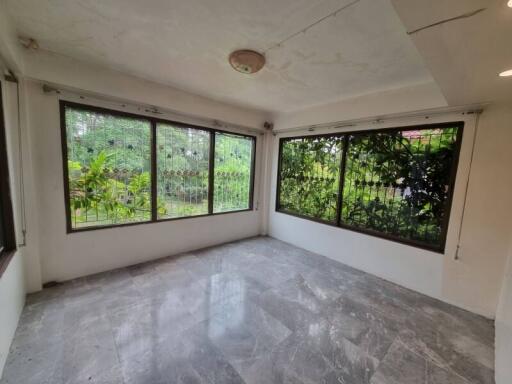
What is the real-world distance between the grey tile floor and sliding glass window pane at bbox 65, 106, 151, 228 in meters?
0.78

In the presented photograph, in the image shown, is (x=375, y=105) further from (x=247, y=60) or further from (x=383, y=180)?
(x=247, y=60)

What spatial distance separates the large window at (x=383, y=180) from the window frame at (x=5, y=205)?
3627 millimetres

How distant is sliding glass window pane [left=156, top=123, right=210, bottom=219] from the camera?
3.16m

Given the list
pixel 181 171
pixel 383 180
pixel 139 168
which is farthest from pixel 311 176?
pixel 139 168

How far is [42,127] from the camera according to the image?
2260 mm

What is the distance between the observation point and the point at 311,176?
12.6ft

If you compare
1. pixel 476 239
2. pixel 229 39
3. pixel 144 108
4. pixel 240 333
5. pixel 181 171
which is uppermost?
pixel 229 39

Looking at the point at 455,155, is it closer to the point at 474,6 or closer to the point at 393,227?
the point at 393,227

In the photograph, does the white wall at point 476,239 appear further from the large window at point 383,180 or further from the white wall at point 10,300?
the white wall at point 10,300

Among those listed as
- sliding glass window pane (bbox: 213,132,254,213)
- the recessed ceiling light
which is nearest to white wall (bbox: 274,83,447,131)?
the recessed ceiling light

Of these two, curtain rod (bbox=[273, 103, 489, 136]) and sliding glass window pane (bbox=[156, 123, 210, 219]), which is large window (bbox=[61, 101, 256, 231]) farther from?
curtain rod (bbox=[273, 103, 489, 136])

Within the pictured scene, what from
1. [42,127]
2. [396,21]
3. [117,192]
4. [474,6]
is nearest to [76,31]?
[42,127]

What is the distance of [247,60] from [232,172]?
223cm

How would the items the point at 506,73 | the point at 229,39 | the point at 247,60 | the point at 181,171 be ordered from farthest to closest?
the point at 181,171
the point at 247,60
the point at 229,39
the point at 506,73
